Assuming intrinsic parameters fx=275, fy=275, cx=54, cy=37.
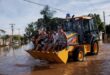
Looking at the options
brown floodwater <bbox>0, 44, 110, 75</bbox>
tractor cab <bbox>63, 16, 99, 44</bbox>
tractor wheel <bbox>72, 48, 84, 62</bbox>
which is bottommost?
brown floodwater <bbox>0, 44, 110, 75</bbox>

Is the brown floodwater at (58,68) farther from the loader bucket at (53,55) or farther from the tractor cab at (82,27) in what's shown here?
the tractor cab at (82,27)

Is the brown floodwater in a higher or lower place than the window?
lower

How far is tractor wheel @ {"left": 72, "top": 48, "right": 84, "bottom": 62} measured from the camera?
670 inches

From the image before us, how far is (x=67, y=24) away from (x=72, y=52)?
109 inches

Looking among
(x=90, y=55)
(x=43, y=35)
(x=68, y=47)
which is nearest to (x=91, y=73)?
(x=68, y=47)

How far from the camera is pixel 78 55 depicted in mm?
17109

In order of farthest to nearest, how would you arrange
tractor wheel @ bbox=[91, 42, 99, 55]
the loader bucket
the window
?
tractor wheel @ bbox=[91, 42, 99, 55], the window, the loader bucket

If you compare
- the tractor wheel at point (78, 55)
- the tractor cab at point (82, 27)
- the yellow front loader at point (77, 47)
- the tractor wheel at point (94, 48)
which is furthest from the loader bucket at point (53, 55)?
the tractor wheel at point (94, 48)

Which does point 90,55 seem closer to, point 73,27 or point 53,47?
point 73,27

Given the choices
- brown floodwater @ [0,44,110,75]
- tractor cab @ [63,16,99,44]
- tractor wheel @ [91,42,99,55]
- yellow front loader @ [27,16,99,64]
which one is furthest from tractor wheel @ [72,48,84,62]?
tractor wheel @ [91,42,99,55]

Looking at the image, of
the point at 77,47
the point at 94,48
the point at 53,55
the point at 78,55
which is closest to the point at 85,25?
the point at 94,48

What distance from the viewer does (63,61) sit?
51.3ft

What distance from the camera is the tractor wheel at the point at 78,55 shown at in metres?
17.0

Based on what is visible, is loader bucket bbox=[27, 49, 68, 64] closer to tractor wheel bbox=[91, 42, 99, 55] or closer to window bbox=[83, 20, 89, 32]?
window bbox=[83, 20, 89, 32]
